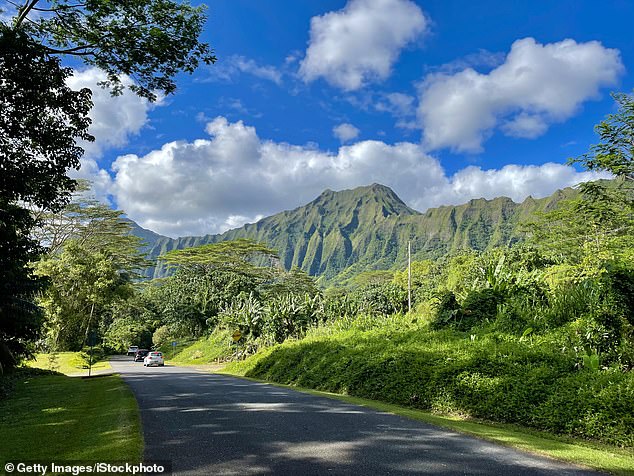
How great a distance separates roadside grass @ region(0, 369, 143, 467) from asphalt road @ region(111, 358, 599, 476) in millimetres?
348

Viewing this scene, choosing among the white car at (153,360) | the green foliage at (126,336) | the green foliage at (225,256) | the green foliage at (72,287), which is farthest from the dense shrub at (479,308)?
the green foliage at (126,336)

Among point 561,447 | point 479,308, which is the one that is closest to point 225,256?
point 479,308

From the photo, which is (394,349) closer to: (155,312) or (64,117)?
(64,117)

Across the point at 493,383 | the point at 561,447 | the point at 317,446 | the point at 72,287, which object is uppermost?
the point at 72,287

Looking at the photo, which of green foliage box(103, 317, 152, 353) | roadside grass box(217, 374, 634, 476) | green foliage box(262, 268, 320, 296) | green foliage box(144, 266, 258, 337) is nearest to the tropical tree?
roadside grass box(217, 374, 634, 476)

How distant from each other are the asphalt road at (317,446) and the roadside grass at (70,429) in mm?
348

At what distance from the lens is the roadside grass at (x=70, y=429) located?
5.72m

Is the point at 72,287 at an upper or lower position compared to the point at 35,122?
lower

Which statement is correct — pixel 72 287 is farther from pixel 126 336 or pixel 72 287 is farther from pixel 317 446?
pixel 317 446

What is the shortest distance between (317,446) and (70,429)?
4.53 m

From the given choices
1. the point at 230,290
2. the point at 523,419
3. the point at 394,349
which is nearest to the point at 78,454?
the point at 523,419

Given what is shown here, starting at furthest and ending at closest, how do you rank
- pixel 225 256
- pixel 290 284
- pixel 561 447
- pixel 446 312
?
pixel 290 284, pixel 225 256, pixel 446 312, pixel 561 447

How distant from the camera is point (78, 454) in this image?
567 cm

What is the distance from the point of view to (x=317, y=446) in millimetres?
6293
